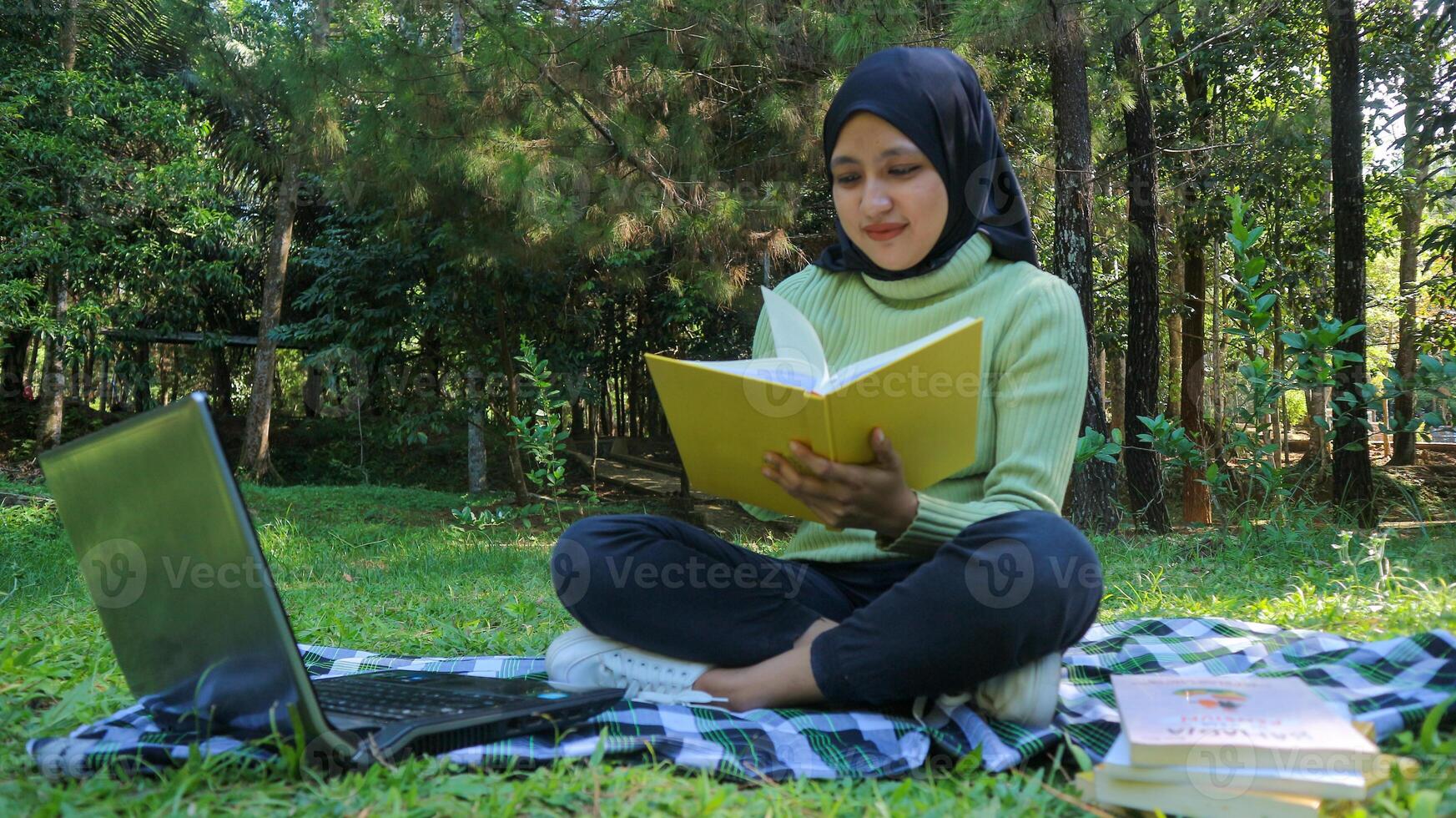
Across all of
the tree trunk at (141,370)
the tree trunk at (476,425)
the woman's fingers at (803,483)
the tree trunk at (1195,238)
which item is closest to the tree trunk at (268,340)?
the tree trunk at (476,425)

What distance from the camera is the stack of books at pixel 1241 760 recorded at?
43.2 inches

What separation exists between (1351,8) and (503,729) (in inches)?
225

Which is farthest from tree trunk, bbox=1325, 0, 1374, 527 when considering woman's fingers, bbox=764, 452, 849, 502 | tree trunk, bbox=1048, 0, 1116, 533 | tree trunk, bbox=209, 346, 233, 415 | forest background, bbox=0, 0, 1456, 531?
tree trunk, bbox=209, 346, 233, 415

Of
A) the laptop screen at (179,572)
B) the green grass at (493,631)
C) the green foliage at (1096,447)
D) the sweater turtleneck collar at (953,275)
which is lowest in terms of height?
the green grass at (493,631)

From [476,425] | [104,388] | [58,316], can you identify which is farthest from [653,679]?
[104,388]

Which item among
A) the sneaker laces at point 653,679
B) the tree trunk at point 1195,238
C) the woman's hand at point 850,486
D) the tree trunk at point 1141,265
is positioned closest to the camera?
the woman's hand at point 850,486

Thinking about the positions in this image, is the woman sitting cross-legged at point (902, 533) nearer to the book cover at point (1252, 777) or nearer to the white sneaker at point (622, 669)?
the white sneaker at point (622, 669)

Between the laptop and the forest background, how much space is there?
8.74ft

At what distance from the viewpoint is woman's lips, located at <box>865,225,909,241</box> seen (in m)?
1.85

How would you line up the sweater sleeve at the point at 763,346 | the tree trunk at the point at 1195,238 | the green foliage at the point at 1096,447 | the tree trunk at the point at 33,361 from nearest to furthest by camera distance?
the sweater sleeve at the point at 763,346
the green foliage at the point at 1096,447
the tree trunk at the point at 1195,238
the tree trunk at the point at 33,361

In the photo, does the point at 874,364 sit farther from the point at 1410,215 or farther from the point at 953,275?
the point at 1410,215

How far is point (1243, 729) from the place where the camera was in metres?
1.14

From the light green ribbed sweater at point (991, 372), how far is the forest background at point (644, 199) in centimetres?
163

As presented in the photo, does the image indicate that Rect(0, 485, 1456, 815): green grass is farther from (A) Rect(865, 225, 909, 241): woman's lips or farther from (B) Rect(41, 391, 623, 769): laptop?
(A) Rect(865, 225, 909, 241): woman's lips
